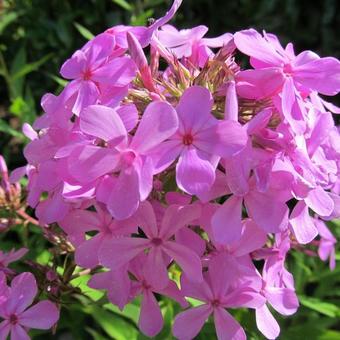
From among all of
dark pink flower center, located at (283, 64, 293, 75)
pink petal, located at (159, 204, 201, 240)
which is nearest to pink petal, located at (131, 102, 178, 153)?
pink petal, located at (159, 204, 201, 240)

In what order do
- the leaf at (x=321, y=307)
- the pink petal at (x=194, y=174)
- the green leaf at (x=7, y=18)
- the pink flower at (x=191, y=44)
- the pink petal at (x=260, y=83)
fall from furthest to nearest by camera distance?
the green leaf at (x=7, y=18) < the leaf at (x=321, y=307) < the pink flower at (x=191, y=44) < the pink petal at (x=260, y=83) < the pink petal at (x=194, y=174)

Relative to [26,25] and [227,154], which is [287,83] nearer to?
[227,154]

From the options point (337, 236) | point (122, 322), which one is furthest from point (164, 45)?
point (337, 236)

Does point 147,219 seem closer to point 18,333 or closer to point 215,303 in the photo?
point 215,303

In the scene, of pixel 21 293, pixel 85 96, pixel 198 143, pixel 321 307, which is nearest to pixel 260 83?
pixel 198 143

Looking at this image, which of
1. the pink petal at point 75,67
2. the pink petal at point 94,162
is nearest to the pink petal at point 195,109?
the pink petal at point 94,162

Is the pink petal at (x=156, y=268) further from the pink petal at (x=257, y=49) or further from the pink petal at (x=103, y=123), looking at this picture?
the pink petal at (x=257, y=49)
